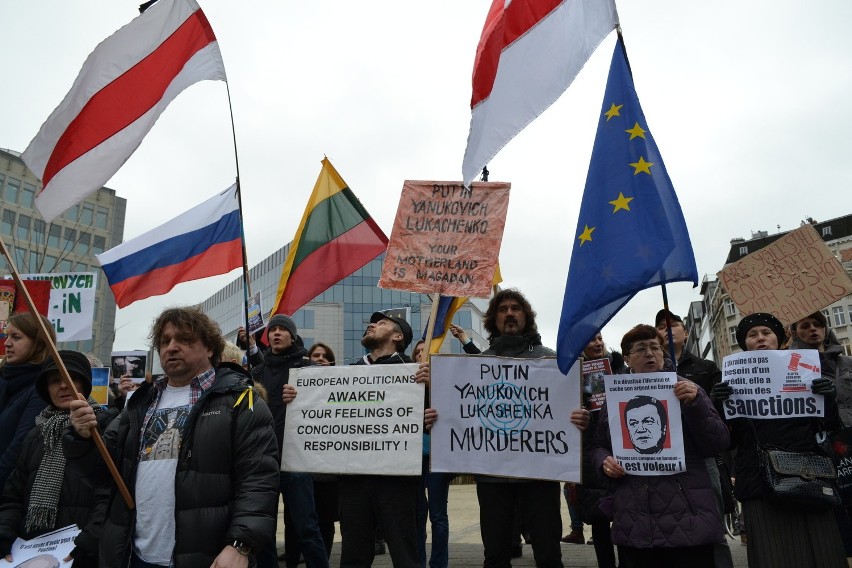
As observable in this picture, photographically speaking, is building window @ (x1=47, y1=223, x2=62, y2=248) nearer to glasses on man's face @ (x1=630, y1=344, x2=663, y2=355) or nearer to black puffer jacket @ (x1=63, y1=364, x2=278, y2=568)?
black puffer jacket @ (x1=63, y1=364, x2=278, y2=568)

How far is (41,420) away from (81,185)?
5.52 ft

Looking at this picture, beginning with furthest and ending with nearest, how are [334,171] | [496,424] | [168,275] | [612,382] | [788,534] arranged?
[334,171]
[168,275]
[496,424]
[612,382]
[788,534]

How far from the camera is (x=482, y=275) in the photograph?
5.01 metres

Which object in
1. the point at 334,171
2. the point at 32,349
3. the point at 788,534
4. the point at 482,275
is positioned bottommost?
the point at 788,534

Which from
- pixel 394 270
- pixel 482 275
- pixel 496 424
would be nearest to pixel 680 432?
pixel 496 424

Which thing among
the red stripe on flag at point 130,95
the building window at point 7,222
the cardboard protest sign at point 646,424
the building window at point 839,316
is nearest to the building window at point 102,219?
the building window at point 7,222

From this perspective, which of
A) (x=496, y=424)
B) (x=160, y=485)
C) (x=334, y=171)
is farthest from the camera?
(x=334, y=171)

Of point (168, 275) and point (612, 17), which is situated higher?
point (612, 17)

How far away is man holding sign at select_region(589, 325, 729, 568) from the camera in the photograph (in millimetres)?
3719

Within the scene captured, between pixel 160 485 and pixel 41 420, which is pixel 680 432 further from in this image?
pixel 41 420

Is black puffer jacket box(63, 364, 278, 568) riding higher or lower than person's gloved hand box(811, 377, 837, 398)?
lower

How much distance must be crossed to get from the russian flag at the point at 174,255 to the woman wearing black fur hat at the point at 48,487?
2.64m

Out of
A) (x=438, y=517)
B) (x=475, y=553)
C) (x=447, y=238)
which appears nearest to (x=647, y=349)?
(x=447, y=238)

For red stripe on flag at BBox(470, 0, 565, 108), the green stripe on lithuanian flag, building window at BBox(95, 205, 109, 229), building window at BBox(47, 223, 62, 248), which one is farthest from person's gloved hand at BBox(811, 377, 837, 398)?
building window at BBox(95, 205, 109, 229)
